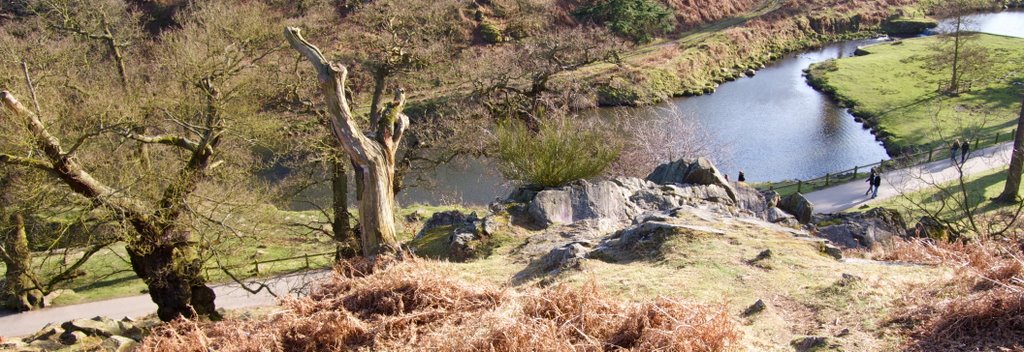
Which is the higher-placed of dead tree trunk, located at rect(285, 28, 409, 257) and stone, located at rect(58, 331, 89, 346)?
dead tree trunk, located at rect(285, 28, 409, 257)

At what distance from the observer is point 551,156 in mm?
18312

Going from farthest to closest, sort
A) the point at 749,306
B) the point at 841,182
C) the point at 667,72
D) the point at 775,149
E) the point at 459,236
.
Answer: the point at 667,72 < the point at 775,149 < the point at 841,182 < the point at 459,236 < the point at 749,306

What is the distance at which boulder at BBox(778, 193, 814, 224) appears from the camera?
15961 mm

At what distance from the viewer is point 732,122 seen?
40.9 meters

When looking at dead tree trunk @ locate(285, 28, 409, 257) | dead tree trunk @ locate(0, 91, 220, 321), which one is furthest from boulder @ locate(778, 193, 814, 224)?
dead tree trunk @ locate(0, 91, 220, 321)

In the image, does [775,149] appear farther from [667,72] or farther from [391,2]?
[391,2]

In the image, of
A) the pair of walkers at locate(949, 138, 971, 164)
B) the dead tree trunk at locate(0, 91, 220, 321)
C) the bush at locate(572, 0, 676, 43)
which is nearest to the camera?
the dead tree trunk at locate(0, 91, 220, 321)

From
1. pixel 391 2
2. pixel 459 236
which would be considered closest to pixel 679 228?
pixel 459 236

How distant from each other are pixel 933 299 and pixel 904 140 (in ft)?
109

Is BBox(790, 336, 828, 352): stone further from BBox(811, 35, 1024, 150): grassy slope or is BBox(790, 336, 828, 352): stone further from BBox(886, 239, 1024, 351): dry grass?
BBox(811, 35, 1024, 150): grassy slope

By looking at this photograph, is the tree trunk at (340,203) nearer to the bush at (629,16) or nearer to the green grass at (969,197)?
the green grass at (969,197)

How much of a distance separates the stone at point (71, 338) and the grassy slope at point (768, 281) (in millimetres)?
7074

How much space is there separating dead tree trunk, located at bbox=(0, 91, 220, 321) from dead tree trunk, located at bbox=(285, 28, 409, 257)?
383 cm

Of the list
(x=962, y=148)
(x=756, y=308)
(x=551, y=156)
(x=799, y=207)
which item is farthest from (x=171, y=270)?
(x=962, y=148)
